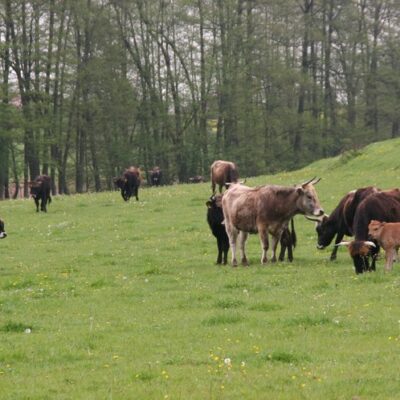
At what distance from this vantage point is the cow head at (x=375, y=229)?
15.1 meters

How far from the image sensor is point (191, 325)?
1168 centimetres

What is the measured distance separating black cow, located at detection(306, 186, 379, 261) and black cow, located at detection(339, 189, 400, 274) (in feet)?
2.30

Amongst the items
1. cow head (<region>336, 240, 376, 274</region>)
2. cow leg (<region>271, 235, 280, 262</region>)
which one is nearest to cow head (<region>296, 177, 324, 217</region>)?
cow leg (<region>271, 235, 280, 262</region>)

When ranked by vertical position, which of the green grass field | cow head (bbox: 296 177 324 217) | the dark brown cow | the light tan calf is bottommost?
the green grass field

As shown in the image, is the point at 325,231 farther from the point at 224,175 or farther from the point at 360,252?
the point at 224,175

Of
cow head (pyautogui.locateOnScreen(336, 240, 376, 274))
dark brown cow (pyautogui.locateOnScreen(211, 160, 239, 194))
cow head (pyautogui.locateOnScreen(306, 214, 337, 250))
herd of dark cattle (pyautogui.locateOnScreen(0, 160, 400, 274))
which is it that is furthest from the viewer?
dark brown cow (pyautogui.locateOnScreen(211, 160, 239, 194))

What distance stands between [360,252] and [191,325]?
14.6 feet

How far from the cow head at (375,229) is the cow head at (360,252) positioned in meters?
0.24

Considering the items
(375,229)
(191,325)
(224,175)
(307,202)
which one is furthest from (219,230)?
(224,175)

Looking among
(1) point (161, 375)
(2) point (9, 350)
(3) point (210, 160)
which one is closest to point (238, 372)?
(1) point (161, 375)

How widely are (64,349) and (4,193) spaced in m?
52.4

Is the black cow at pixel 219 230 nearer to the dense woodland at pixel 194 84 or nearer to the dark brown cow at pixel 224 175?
the dark brown cow at pixel 224 175

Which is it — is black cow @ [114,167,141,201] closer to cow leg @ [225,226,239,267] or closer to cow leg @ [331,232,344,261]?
cow leg @ [225,226,239,267]

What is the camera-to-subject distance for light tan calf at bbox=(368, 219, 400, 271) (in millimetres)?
14992
